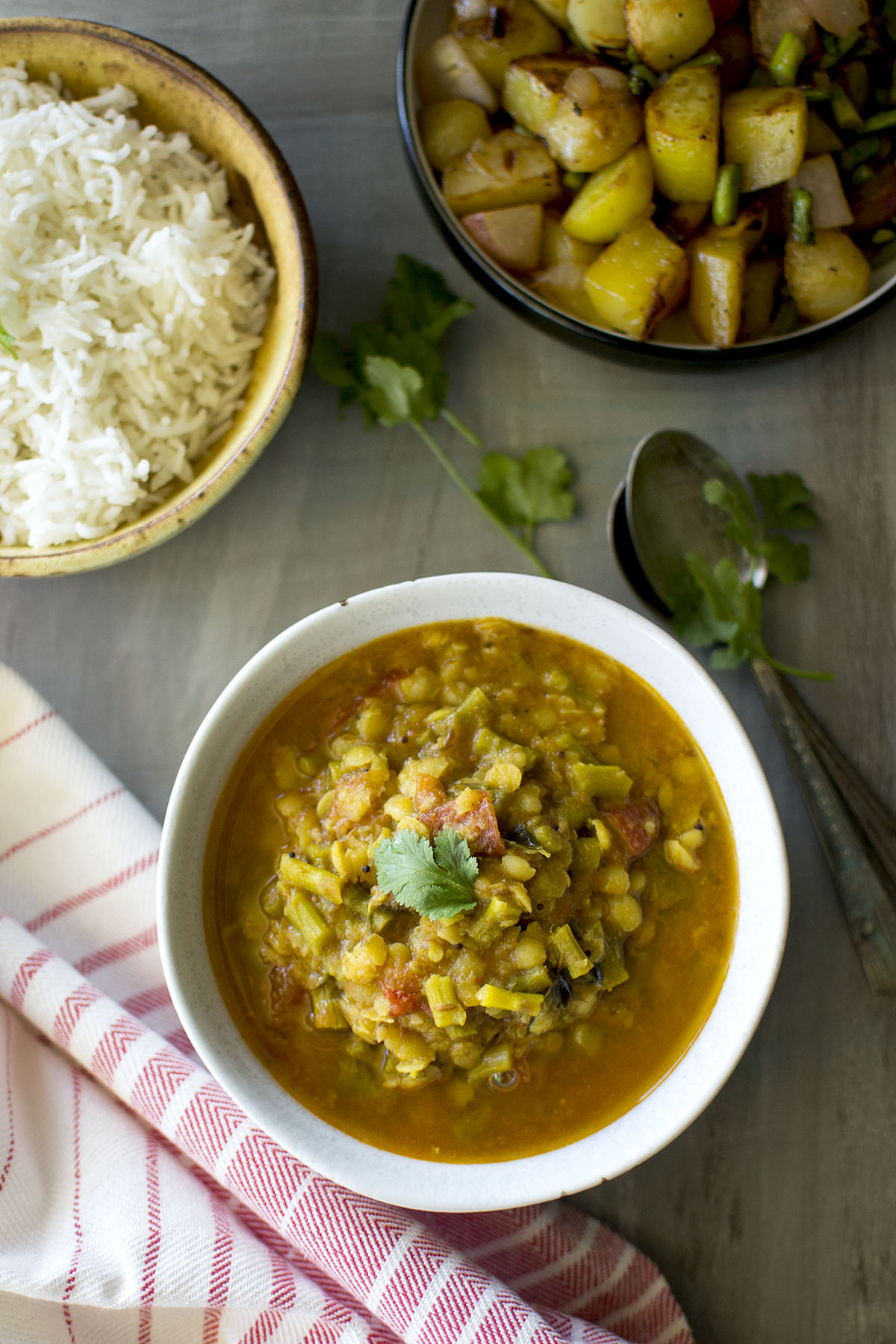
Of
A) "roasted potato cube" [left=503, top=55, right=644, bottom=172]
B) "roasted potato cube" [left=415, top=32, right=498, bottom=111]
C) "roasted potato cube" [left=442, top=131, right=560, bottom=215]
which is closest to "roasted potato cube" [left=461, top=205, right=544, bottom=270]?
"roasted potato cube" [left=442, top=131, right=560, bottom=215]

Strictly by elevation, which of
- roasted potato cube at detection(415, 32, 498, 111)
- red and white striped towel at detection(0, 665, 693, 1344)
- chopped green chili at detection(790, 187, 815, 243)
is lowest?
red and white striped towel at detection(0, 665, 693, 1344)

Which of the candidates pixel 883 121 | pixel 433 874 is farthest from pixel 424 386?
pixel 433 874

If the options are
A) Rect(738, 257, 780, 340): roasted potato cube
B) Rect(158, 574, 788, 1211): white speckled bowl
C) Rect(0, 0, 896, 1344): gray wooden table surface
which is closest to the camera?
Rect(158, 574, 788, 1211): white speckled bowl

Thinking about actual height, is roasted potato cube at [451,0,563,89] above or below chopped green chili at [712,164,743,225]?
above

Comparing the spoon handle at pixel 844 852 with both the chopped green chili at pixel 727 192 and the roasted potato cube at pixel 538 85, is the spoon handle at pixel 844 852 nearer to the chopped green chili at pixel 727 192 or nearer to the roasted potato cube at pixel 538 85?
the chopped green chili at pixel 727 192

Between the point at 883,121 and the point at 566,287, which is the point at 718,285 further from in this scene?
→ the point at 883,121

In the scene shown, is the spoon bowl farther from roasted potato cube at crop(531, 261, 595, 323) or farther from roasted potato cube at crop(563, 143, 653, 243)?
roasted potato cube at crop(563, 143, 653, 243)
